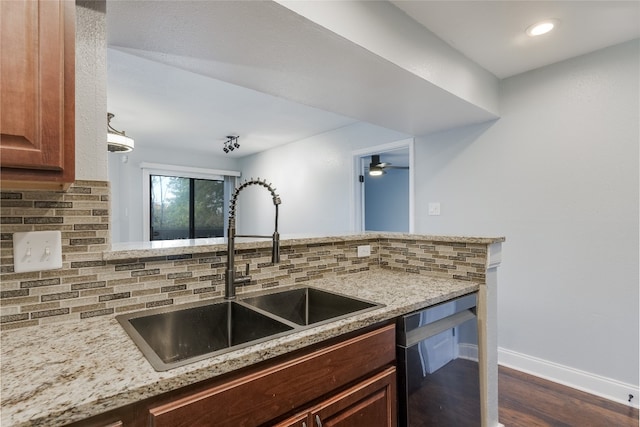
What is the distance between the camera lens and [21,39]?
2.43 feet

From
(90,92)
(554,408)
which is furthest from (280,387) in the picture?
(554,408)

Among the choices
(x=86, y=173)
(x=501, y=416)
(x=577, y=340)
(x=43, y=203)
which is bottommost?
(x=501, y=416)

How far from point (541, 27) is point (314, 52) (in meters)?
1.45

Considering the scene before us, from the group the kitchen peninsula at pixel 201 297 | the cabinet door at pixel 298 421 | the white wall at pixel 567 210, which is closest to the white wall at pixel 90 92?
the kitchen peninsula at pixel 201 297

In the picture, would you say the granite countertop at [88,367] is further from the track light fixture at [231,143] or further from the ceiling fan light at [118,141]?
the track light fixture at [231,143]

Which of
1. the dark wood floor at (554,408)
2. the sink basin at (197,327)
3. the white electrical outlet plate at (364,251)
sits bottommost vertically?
the dark wood floor at (554,408)

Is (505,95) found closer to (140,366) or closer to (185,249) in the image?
(185,249)

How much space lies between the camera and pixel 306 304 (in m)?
1.52

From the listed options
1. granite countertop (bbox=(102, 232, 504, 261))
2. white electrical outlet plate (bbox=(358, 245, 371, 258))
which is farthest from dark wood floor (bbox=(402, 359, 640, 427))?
white electrical outlet plate (bbox=(358, 245, 371, 258))

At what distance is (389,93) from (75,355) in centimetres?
219

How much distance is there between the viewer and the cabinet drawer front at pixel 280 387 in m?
0.72

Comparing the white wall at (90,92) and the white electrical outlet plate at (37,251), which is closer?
the white electrical outlet plate at (37,251)

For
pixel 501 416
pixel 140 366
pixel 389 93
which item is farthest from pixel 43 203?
pixel 501 416

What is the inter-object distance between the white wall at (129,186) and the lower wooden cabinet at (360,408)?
5361 millimetres
